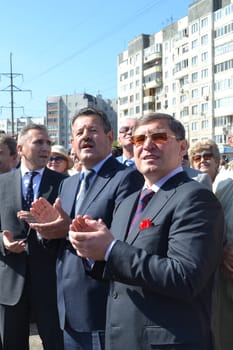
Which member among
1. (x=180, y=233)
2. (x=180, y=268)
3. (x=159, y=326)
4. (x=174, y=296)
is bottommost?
(x=159, y=326)

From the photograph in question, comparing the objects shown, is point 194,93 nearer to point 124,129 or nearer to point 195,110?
point 195,110

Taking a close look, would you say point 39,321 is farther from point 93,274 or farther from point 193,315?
point 193,315

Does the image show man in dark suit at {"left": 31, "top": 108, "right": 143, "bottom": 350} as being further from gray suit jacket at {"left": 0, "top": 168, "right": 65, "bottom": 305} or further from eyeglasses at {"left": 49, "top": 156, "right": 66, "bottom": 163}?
eyeglasses at {"left": 49, "top": 156, "right": 66, "bottom": 163}

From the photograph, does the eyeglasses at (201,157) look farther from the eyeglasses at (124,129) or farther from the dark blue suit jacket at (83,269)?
the dark blue suit jacket at (83,269)

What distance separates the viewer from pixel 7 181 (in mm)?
4211

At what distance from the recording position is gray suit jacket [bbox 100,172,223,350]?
85.9 inches

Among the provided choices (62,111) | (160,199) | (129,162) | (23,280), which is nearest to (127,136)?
(129,162)

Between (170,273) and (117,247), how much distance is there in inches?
11.6

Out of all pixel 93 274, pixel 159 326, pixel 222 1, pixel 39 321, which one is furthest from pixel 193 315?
pixel 222 1

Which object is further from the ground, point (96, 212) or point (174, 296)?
point (96, 212)

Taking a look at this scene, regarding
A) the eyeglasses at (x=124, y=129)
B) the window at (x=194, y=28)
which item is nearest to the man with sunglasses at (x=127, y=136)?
the eyeglasses at (x=124, y=129)

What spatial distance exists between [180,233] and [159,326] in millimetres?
460

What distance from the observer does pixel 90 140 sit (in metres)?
3.48

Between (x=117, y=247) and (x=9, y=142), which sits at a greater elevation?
(x=9, y=142)
